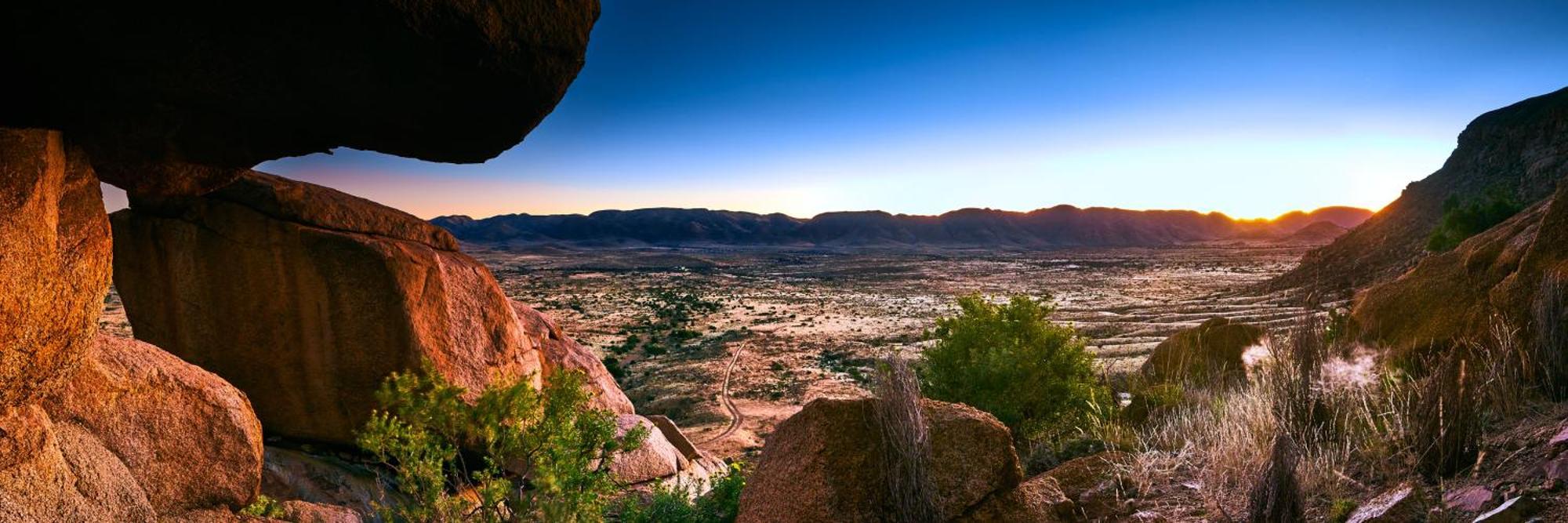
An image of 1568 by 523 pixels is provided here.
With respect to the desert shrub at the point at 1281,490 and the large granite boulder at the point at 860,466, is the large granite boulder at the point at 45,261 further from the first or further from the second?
the desert shrub at the point at 1281,490

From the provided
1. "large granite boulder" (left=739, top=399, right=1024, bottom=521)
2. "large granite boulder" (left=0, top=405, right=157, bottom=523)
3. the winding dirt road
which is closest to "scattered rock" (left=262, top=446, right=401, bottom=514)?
"large granite boulder" (left=0, top=405, right=157, bottom=523)

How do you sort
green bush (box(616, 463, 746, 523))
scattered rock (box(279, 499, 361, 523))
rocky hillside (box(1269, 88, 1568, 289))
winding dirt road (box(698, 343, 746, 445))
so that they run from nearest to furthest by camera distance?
1. scattered rock (box(279, 499, 361, 523))
2. green bush (box(616, 463, 746, 523))
3. winding dirt road (box(698, 343, 746, 445))
4. rocky hillside (box(1269, 88, 1568, 289))

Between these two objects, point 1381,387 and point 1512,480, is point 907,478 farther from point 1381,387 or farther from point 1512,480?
point 1381,387

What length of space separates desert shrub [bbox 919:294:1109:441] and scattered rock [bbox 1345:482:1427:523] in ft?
15.4

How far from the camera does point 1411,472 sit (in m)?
4.02

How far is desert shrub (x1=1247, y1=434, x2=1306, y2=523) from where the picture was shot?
3.63 metres

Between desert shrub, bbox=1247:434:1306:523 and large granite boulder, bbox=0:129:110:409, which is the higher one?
large granite boulder, bbox=0:129:110:409

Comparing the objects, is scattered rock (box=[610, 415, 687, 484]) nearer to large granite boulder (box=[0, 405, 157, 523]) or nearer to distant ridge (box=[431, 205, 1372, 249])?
large granite boulder (box=[0, 405, 157, 523])

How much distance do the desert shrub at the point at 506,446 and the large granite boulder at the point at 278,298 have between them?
5.20ft

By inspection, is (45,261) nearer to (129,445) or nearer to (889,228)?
(129,445)

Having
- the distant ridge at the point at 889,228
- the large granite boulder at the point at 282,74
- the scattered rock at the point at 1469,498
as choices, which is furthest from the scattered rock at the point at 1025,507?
the distant ridge at the point at 889,228

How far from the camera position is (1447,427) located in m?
3.94

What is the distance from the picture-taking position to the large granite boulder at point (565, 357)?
1066 centimetres

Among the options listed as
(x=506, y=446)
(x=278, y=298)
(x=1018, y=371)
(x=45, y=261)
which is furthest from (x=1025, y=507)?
(x=278, y=298)
